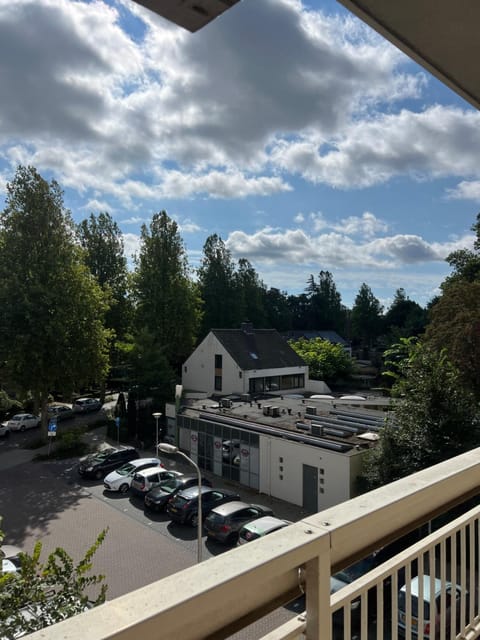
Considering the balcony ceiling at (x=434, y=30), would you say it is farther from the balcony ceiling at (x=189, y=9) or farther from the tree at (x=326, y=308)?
the tree at (x=326, y=308)

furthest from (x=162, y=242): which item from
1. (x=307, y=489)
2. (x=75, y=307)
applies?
(x=307, y=489)

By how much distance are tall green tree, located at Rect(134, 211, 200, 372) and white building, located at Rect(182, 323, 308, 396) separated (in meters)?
3.99

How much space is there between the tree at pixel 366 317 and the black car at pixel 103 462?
45.8m

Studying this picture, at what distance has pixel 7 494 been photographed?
1638 cm

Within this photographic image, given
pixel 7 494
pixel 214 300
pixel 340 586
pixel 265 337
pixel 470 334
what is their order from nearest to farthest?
1. pixel 340 586
2. pixel 470 334
3. pixel 7 494
4. pixel 265 337
5. pixel 214 300

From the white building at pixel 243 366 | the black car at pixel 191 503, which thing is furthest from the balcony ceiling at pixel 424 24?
the white building at pixel 243 366

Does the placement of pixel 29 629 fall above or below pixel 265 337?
below

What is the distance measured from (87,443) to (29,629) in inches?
798

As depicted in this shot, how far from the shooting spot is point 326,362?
112ft

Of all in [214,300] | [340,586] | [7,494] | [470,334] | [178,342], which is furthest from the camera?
[214,300]

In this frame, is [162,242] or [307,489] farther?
[162,242]

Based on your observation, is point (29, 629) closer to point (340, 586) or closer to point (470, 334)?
point (340, 586)

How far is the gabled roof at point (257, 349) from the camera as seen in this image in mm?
26812

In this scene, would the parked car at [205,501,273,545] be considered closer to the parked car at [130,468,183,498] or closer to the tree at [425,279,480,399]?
the parked car at [130,468,183,498]
